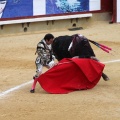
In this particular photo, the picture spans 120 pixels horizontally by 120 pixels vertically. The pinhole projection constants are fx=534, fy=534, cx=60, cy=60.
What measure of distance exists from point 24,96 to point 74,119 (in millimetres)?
1658

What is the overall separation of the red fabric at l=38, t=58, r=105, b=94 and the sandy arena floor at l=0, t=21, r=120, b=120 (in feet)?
0.53

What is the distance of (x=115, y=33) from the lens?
1652 cm

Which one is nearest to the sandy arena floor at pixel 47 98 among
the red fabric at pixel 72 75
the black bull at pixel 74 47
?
the red fabric at pixel 72 75

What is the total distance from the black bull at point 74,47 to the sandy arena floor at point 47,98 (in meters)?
0.65

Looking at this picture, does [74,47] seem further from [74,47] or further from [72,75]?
[72,75]

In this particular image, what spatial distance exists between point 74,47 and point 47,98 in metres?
Result: 1.23

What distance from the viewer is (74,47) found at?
9.47 meters

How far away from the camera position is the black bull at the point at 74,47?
9.46 metres

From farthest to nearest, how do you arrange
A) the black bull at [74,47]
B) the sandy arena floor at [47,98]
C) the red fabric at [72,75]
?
1. the black bull at [74,47]
2. the red fabric at [72,75]
3. the sandy arena floor at [47,98]

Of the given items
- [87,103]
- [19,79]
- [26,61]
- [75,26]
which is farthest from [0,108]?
[75,26]

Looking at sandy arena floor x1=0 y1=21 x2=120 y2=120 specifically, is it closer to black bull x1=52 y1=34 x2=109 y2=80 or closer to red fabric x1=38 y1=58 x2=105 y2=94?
red fabric x1=38 y1=58 x2=105 y2=94

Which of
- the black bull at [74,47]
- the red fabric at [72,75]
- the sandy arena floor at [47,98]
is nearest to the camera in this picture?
the sandy arena floor at [47,98]

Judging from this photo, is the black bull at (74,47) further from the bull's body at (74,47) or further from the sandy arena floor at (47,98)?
the sandy arena floor at (47,98)

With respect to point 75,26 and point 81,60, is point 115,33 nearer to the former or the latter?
point 75,26
